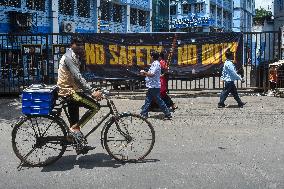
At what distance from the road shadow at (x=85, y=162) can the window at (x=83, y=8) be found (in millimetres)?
28525

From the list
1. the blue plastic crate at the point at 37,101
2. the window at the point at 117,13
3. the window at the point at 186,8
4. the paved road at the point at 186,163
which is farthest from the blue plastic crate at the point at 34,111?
the window at the point at 186,8

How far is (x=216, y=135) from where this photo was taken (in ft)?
28.5

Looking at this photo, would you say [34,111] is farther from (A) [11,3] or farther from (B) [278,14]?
(B) [278,14]

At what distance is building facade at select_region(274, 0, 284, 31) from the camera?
33.1 metres

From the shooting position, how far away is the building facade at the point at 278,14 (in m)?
33.1

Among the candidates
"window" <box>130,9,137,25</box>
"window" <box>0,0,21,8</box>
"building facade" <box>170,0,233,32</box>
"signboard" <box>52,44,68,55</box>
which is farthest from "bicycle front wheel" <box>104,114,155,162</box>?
"building facade" <box>170,0,233,32</box>

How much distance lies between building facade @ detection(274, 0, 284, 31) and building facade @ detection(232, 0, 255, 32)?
3186 cm

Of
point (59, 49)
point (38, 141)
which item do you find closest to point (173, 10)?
point (59, 49)

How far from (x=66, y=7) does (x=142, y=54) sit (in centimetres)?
1831

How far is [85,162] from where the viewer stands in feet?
21.6

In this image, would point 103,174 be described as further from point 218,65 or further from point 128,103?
point 218,65

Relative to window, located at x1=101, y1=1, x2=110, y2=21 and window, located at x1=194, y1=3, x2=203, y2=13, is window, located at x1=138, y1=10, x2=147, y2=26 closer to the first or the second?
window, located at x1=101, y1=1, x2=110, y2=21

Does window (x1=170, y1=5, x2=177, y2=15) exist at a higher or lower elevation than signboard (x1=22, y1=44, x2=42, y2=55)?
higher

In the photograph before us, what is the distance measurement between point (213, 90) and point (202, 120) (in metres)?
6.12
